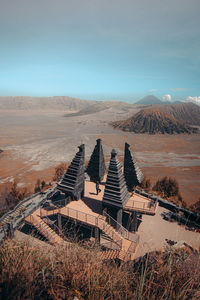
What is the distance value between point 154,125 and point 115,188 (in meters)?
70.8

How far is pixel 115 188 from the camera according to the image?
445 inches

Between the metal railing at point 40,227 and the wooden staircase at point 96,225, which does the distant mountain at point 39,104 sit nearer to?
the metal railing at point 40,227

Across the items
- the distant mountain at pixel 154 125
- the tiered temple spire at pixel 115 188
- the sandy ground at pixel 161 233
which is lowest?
the sandy ground at pixel 161 233

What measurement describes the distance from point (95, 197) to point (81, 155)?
3758 mm

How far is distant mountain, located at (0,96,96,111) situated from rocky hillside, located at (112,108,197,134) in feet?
344

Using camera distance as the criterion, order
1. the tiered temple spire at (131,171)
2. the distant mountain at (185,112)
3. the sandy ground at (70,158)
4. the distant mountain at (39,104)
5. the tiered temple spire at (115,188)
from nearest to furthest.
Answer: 1. the tiered temple spire at (115,188)
2. the tiered temple spire at (131,171)
3. the sandy ground at (70,158)
4. the distant mountain at (185,112)
5. the distant mountain at (39,104)

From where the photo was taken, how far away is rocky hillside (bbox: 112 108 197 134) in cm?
7256

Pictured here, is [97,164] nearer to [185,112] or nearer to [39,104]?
[185,112]

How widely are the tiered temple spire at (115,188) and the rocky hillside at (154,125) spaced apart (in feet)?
207

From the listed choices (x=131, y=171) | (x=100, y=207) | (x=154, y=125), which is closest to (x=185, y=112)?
(x=154, y=125)

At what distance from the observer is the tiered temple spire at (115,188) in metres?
11.2

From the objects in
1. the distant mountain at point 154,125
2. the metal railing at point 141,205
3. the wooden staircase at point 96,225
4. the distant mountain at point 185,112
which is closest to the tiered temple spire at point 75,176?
the wooden staircase at point 96,225

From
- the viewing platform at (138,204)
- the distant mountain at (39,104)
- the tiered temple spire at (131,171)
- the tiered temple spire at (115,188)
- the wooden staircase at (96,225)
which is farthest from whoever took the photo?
the distant mountain at (39,104)

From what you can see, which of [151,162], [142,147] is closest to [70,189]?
[151,162]
